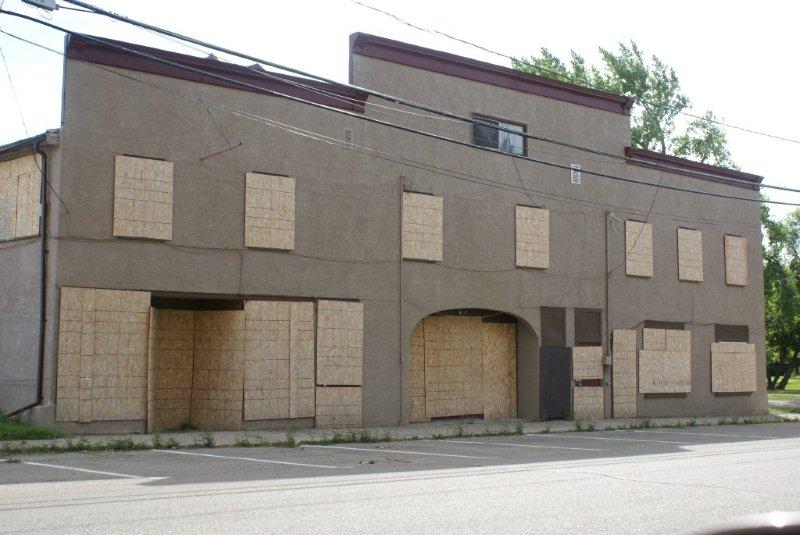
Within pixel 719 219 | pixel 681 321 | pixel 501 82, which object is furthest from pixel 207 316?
pixel 719 219

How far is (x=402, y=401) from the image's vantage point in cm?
2086

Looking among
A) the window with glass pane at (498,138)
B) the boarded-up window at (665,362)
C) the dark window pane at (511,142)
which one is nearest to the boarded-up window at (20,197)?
the window with glass pane at (498,138)

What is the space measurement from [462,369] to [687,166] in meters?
10.4

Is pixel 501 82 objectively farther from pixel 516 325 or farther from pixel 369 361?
pixel 369 361

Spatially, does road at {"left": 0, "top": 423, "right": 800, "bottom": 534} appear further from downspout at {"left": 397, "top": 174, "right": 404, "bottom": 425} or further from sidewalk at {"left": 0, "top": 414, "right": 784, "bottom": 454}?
downspout at {"left": 397, "top": 174, "right": 404, "bottom": 425}

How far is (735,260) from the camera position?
94.0 ft

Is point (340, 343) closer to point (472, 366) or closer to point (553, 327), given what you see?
point (472, 366)

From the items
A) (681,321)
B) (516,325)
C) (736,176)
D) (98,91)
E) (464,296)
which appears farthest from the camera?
(736,176)

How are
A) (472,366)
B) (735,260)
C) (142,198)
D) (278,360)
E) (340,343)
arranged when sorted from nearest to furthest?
(142,198), (278,360), (340,343), (472,366), (735,260)

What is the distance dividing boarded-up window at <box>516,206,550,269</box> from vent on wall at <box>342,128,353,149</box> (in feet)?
17.1

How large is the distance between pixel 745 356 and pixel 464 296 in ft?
37.4

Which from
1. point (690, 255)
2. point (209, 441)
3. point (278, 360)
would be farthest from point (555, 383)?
point (209, 441)

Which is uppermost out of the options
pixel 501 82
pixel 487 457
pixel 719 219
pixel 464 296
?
pixel 501 82

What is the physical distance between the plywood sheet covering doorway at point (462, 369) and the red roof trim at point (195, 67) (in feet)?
19.5
